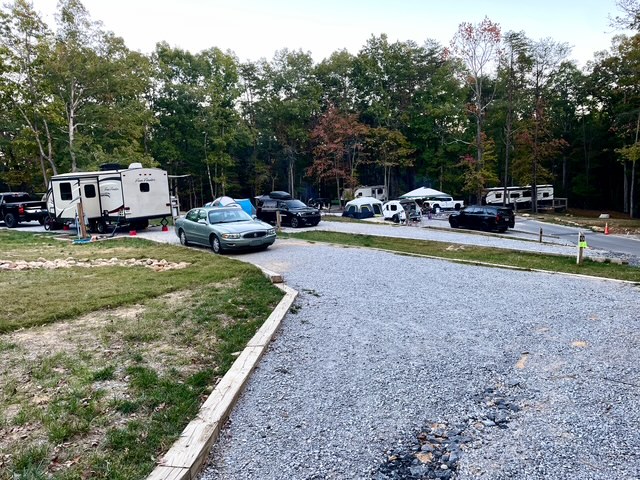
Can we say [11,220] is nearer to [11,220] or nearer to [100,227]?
[11,220]

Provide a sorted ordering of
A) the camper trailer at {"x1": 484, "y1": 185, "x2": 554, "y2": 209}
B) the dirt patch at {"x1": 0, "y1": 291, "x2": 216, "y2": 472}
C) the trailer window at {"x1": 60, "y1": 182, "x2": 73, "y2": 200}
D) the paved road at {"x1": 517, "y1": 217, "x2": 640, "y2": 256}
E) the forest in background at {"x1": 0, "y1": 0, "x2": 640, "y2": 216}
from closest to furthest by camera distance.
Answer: the dirt patch at {"x1": 0, "y1": 291, "x2": 216, "y2": 472}, the paved road at {"x1": 517, "y1": 217, "x2": 640, "y2": 256}, the trailer window at {"x1": 60, "y1": 182, "x2": 73, "y2": 200}, the forest in background at {"x1": 0, "y1": 0, "x2": 640, "y2": 216}, the camper trailer at {"x1": 484, "y1": 185, "x2": 554, "y2": 209}

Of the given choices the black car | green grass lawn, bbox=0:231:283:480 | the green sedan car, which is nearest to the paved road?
the black car

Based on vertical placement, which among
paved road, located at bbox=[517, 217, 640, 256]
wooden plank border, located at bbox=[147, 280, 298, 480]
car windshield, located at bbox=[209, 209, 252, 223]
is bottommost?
paved road, located at bbox=[517, 217, 640, 256]

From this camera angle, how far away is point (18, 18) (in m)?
23.8

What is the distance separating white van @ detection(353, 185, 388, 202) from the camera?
43062mm

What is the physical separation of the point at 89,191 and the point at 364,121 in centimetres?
3500

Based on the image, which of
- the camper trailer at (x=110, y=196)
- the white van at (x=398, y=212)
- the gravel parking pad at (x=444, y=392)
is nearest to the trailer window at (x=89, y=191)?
the camper trailer at (x=110, y=196)

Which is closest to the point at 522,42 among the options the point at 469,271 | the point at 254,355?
the point at 469,271

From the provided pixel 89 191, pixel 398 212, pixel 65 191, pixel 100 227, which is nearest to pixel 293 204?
pixel 398 212

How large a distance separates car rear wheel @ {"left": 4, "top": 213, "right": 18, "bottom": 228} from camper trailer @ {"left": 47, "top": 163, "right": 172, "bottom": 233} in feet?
16.7

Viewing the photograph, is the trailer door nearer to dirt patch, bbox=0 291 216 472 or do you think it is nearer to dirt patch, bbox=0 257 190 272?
dirt patch, bbox=0 257 190 272

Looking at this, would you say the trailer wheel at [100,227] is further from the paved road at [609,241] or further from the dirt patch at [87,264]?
the paved road at [609,241]

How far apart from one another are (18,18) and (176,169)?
20803 mm

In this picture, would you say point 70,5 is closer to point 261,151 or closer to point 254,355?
point 261,151
